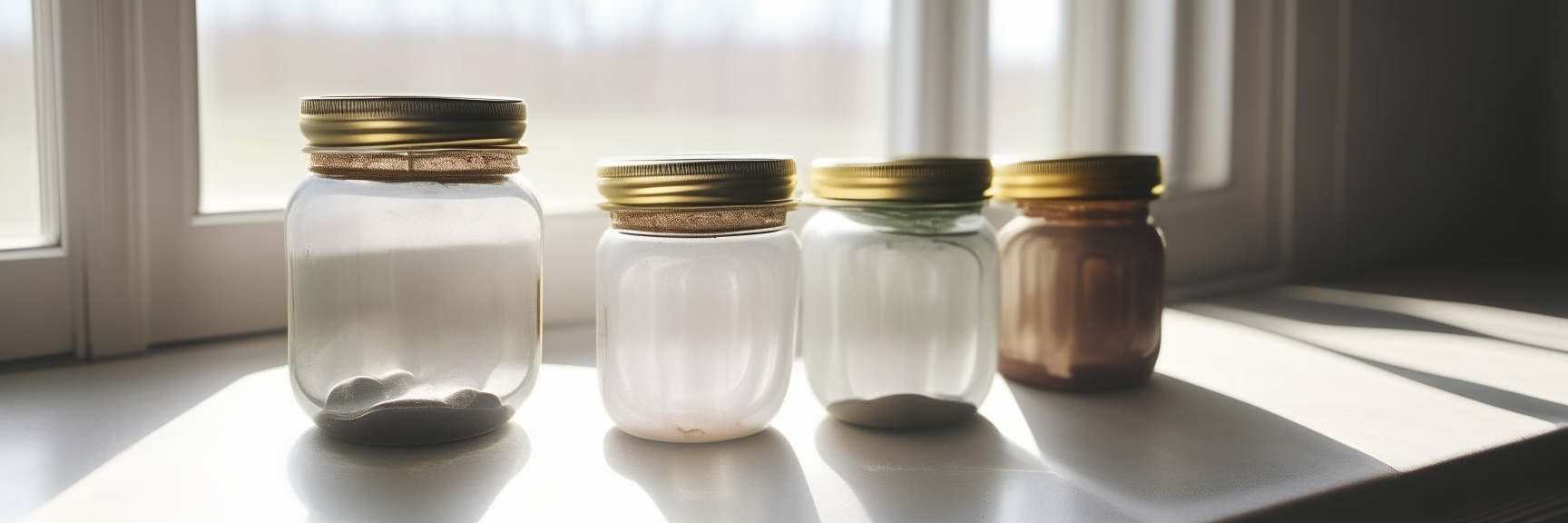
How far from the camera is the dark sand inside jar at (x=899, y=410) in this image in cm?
64

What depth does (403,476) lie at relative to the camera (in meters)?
0.55

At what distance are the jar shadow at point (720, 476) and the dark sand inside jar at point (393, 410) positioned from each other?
9 cm

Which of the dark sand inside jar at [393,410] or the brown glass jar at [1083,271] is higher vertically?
the brown glass jar at [1083,271]

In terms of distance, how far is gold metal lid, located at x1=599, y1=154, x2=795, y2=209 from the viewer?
56 centimetres

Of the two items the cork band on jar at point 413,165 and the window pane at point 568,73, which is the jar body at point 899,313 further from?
the window pane at point 568,73

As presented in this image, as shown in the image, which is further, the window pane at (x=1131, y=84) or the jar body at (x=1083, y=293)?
the window pane at (x=1131, y=84)

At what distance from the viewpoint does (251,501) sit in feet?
1.70

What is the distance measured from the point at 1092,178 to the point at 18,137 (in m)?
0.72

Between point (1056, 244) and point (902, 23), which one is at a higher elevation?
point (902, 23)

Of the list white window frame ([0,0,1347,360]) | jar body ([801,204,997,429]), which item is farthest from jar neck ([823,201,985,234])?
white window frame ([0,0,1347,360])

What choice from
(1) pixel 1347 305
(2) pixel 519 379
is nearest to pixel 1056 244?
(2) pixel 519 379

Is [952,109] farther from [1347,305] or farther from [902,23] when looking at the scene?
[1347,305]

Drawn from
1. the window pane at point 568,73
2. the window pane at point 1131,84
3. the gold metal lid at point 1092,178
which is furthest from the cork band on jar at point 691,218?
the window pane at point 1131,84

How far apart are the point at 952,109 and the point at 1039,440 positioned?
553mm
